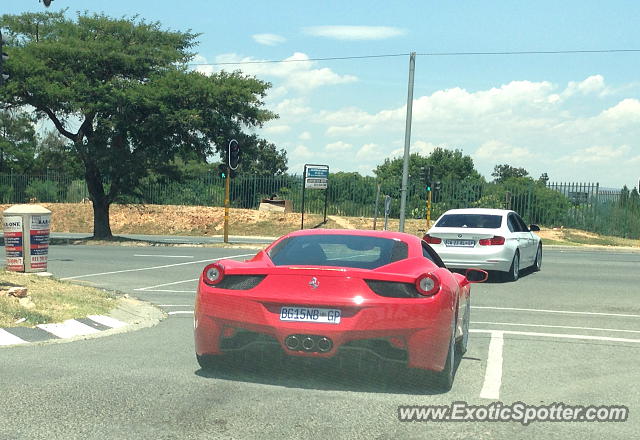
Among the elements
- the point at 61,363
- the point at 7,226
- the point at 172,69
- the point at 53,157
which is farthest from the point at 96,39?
the point at 61,363

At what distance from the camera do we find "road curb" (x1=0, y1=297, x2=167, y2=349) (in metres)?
8.72

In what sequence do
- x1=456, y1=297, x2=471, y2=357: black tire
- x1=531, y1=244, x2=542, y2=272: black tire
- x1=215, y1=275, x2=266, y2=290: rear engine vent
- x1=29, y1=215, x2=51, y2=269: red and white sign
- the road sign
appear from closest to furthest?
1. x1=215, y1=275, x2=266, y2=290: rear engine vent
2. x1=456, y1=297, x2=471, y2=357: black tire
3. x1=29, y1=215, x2=51, y2=269: red and white sign
4. x1=531, y1=244, x2=542, y2=272: black tire
5. the road sign

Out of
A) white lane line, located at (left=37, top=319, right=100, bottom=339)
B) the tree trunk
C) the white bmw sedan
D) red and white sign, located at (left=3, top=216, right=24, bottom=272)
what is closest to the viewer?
white lane line, located at (left=37, top=319, right=100, bottom=339)

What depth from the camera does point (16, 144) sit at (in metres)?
68.4

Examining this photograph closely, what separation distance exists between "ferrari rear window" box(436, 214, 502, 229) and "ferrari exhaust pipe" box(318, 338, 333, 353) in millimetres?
11501

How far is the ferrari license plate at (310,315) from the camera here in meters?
6.19

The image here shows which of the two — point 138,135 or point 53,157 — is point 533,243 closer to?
point 138,135

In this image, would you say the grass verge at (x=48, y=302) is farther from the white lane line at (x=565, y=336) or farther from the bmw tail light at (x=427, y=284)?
the bmw tail light at (x=427, y=284)

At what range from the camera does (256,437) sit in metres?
4.96

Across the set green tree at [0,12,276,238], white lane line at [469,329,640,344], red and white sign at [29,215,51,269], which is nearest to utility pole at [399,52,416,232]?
green tree at [0,12,276,238]

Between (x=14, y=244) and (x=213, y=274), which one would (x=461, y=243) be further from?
(x=213, y=274)

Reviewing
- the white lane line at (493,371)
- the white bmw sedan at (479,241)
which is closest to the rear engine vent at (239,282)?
the white lane line at (493,371)

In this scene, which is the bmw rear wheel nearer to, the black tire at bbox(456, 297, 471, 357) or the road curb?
the road curb

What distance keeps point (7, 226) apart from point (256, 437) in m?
10.9
